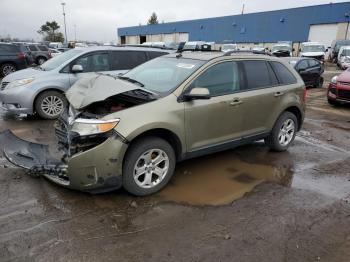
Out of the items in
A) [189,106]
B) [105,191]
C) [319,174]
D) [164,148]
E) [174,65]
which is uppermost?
[174,65]

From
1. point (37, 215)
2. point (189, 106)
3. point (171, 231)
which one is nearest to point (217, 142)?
point (189, 106)

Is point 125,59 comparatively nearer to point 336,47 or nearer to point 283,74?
point 283,74

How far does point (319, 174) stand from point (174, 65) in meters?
2.80

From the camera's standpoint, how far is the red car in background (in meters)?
10.1

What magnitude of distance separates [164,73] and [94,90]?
3.98ft

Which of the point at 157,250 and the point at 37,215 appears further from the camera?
the point at 37,215

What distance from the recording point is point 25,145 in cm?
467

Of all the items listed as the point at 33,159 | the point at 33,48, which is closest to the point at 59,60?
the point at 33,159

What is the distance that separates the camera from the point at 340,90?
1030 centimetres

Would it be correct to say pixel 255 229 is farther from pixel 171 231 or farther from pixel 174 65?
pixel 174 65

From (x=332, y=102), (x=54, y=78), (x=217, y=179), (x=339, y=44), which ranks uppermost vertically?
(x=339, y=44)

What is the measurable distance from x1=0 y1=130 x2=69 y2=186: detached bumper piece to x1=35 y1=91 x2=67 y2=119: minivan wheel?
110 inches

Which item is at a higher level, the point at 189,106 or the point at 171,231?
the point at 189,106

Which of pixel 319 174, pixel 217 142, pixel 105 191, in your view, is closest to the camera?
pixel 105 191
